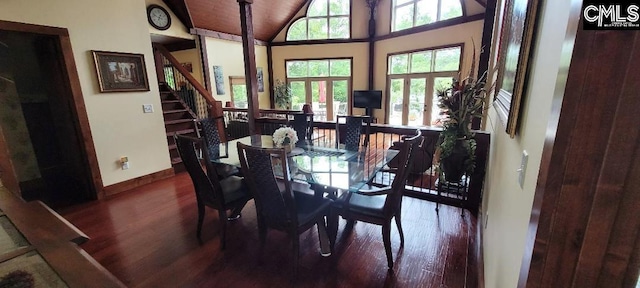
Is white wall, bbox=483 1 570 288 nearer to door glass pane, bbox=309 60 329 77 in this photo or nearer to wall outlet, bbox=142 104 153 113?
wall outlet, bbox=142 104 153 113

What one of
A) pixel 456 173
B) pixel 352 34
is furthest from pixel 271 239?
pixel 352 34

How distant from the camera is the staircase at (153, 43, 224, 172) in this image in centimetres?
456

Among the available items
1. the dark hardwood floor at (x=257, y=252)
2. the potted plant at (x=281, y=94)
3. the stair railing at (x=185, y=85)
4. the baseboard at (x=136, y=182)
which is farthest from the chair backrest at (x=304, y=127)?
the potted plant at (x=281, y=94)

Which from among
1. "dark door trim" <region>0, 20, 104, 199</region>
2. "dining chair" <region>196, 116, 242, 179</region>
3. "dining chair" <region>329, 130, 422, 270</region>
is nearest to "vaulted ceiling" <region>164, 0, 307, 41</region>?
"dark door trim" <region>0, 20, 104, 199</region>

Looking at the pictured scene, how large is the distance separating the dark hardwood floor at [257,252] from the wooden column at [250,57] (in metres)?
1.76

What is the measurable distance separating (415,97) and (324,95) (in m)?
3.18

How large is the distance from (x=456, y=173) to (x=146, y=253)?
298cm

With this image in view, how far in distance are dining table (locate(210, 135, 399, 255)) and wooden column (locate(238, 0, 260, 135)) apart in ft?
4.07

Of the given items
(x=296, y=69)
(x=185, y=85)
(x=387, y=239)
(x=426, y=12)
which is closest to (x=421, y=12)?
(x=426, y=12)

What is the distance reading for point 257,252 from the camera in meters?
2.21

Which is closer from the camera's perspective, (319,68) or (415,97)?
(415,97)

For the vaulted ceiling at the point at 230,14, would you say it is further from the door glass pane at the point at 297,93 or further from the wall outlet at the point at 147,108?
the wall outlet at the point at 147,108

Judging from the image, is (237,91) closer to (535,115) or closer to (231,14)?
(231,14)

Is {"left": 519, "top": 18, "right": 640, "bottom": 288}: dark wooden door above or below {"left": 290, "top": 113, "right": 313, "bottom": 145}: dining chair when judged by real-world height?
above
